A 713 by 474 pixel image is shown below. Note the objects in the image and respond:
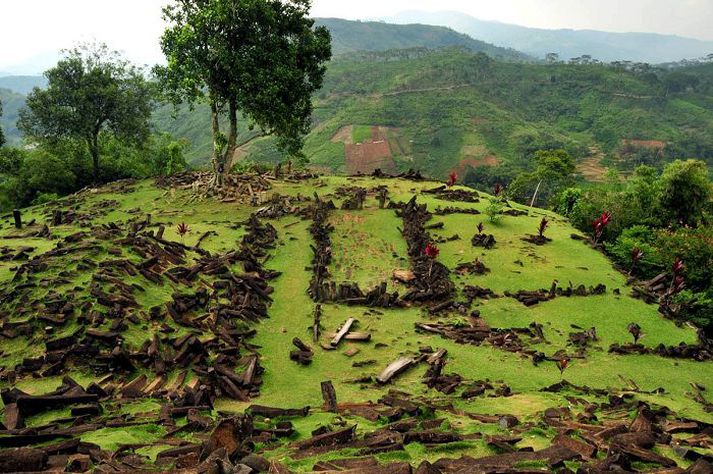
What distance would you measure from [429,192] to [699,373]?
68.9 ft

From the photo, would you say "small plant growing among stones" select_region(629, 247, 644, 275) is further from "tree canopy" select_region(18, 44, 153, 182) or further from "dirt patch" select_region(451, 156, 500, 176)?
"dirt patch" select_region(451, 156, 500, 176)

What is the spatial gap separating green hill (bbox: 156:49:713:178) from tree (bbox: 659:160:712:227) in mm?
88777

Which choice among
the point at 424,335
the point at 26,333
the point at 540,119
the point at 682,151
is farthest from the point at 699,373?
the point at 540,119

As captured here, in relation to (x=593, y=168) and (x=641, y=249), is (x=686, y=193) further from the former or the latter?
(x=593, y=168)

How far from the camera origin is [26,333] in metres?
11.1

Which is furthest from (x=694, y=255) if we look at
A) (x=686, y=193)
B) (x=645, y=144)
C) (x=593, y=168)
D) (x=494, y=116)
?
(x=645, y=144)

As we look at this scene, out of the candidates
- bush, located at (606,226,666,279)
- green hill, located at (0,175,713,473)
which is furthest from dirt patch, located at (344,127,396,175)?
green hill, located at (0,175,713,473)

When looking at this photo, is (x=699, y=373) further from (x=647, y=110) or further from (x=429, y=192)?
(x=647, y=110)

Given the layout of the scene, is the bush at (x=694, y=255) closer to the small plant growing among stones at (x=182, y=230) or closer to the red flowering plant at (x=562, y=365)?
the red flowering plant at (x=562, y=365)

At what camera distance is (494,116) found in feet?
488

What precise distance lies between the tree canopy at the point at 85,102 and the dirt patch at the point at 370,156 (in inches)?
3029

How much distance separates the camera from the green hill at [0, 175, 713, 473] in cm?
676

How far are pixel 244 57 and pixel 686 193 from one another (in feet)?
93.9

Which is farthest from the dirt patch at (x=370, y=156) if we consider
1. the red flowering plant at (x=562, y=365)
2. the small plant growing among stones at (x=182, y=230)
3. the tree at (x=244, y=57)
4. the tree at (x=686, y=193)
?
the red flowering plant at (x=562, y=365)
